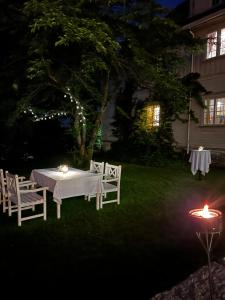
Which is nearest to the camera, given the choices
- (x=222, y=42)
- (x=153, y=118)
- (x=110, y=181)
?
(x=110, y=181)

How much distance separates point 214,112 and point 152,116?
11.2ft

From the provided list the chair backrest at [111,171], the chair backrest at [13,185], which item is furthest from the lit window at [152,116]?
the chair backrest at [13,185]

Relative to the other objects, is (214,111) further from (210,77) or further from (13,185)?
(13,185)

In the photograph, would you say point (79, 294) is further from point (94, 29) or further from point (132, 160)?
point (132, 160)

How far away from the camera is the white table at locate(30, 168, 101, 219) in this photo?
20.4 ft

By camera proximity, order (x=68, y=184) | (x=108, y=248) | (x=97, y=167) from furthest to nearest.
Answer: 1. (x=97, y=167)
2. (x=68, y=184)
3. (x=108, y=248)

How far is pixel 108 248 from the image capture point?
4.88m

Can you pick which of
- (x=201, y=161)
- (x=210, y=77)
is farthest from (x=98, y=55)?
(x=210, y=77)

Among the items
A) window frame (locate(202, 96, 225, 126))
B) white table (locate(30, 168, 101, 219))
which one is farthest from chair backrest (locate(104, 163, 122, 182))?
window frame (locate(202, 96, 225, 126))

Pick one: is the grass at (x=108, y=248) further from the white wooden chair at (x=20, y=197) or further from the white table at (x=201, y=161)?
the white table at (x=201, y=161)

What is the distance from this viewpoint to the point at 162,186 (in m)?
9.61

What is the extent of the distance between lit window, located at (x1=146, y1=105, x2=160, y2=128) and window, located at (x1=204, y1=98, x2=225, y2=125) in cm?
248

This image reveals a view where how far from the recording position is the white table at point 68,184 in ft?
20.4

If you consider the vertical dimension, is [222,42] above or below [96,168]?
above
